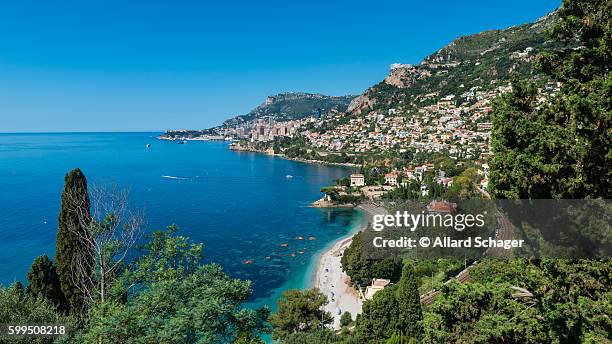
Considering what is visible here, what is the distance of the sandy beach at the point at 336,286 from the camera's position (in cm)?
1570

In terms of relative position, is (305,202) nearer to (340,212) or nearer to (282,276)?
(340,212)

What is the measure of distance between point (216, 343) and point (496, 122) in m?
3.59

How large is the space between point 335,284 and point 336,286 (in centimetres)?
22

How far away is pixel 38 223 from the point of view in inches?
1035

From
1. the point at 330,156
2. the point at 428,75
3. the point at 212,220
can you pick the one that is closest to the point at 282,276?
the point at 212,220

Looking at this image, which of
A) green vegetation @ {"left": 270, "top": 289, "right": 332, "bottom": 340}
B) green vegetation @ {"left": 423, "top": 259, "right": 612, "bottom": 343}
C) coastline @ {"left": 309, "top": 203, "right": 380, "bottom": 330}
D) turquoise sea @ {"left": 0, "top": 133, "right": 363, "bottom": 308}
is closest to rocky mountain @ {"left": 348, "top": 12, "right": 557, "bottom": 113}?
turquoise sea @ {"left": 0, "top": 133, "right": 363, "bottom": 308}

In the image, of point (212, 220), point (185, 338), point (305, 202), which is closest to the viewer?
point (185, 338)

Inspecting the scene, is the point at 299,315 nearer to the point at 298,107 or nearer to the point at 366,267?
the point at 366,267

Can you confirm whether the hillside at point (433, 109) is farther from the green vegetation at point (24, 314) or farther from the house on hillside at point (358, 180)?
the green vegetation at point (24, 314)

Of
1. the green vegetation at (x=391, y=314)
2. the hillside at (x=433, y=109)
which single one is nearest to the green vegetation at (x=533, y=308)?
the green vegetation at (x=391, y=314)

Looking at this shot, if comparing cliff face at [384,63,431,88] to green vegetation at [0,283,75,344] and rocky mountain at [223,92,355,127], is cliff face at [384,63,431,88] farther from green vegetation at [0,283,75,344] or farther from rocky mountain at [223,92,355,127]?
Result: green vegetation at [0,283,75,344]

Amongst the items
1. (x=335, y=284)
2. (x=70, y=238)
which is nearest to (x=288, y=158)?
(x=335, y=284)

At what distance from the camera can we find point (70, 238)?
26.4ft

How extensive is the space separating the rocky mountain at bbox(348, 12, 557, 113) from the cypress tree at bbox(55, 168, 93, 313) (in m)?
67.7
